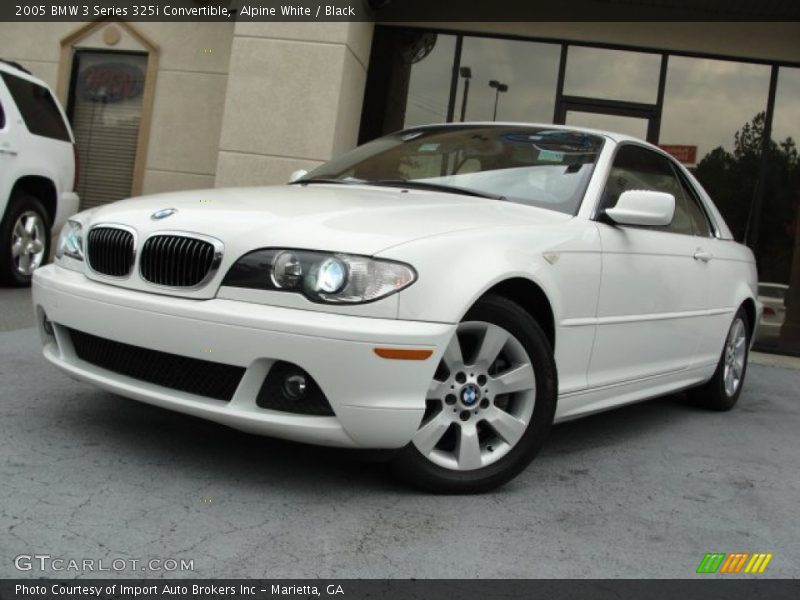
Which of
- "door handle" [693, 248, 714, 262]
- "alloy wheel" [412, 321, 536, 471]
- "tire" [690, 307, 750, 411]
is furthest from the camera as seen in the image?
"tire" [690, 307, 750, 411]

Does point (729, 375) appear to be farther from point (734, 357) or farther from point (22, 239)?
point (22, 239)

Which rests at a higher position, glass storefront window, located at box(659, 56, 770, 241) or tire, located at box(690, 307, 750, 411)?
glass storefront window, located at box(659, 56, 770, 241)

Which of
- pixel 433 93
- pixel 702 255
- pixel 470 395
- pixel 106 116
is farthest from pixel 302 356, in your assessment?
pixel 106 116

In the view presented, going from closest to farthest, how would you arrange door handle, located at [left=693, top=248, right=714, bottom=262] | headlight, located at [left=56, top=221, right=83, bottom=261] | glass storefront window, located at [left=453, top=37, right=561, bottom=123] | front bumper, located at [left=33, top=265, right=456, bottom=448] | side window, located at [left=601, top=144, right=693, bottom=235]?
front bumper, located at [left=33, top=265, right=456, bottom=448]
headlight, located at [left=56, top=221, right=83, bottom=261]
side window, located at [left=601, top=144, right=693, bottom=235]
door handle, located at [left=693, top=248, right=714, bottom=262]
glass storefront window, located at [left=453, top=37, right=561, bottom=123]

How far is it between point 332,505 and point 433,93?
26.7ft

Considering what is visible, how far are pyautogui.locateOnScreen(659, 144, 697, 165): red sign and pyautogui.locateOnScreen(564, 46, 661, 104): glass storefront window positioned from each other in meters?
0.57

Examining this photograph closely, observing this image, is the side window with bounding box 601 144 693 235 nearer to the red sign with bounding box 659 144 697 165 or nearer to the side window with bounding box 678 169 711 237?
the side window with bounding box 678 169 711 237

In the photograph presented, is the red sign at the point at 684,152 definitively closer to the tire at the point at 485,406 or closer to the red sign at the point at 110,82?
the red sign at the point at 110,82

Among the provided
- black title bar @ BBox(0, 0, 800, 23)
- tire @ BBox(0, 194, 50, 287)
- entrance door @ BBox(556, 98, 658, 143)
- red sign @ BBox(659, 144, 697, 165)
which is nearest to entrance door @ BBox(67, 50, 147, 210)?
black title bar @ BBox(0, 0, 800, 23)

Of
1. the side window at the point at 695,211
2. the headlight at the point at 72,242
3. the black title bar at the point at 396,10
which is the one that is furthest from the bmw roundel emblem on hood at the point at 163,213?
the black title bar at the point at 396,10

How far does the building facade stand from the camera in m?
8.92

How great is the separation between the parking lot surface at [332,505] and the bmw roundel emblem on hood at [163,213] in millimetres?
855

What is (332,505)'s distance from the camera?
276cm
